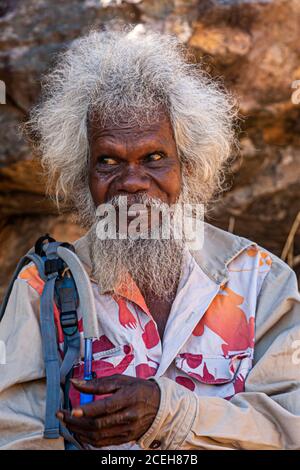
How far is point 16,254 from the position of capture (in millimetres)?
5770

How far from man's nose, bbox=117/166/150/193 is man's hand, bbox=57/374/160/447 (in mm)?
891

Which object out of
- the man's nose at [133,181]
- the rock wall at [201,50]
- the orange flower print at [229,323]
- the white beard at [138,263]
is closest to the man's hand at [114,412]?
the orange flower print at [229,323]

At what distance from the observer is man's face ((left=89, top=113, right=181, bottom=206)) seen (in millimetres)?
3617

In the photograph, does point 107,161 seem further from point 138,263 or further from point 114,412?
point 114,412

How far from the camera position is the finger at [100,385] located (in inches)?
115

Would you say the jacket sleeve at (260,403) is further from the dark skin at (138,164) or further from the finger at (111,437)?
the dark skin at (138,164)

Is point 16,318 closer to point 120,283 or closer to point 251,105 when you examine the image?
point 120,283

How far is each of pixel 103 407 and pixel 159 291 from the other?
856 millimetres

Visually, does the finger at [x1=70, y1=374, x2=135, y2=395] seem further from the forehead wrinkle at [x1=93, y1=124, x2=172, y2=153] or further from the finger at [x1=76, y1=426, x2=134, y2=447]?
the forehead wrinkle at [x1=93, y1=124, x2=172, y2=153]

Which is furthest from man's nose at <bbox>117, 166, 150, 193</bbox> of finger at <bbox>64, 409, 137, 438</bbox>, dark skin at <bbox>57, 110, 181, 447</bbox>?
finger at <bbox>64, 409, 137, 438</bbox>

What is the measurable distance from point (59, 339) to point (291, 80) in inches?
92.3

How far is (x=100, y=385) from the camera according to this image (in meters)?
2.94

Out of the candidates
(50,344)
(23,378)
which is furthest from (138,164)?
(23,378)

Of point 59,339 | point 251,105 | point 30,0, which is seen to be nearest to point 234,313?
point 59,339
